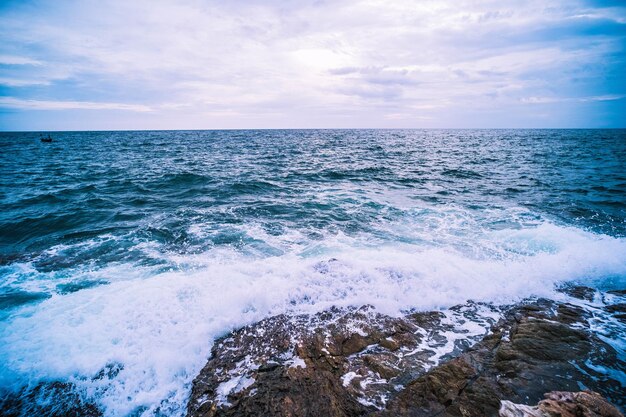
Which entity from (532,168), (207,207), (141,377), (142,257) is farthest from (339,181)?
(532,168)

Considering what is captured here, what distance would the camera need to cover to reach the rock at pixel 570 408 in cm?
272

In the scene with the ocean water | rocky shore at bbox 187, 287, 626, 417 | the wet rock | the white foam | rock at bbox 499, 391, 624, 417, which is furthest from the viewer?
the wet rock

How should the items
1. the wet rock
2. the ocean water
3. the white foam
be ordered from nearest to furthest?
the white foam → the ocean water → the wet rock

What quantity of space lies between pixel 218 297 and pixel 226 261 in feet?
6.96

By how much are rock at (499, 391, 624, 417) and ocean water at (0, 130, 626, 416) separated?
2675 millimetres

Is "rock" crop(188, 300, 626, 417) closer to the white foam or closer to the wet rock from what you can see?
the white foam

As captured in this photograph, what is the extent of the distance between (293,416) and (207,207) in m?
11.4

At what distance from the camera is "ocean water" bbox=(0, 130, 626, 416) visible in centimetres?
463

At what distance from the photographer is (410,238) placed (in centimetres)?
965

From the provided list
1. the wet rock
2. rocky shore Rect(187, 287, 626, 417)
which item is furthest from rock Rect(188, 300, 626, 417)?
the wet rock

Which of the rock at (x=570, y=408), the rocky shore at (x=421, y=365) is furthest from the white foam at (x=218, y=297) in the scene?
the rock at (x=570, y=408)

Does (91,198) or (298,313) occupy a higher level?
(91,198)

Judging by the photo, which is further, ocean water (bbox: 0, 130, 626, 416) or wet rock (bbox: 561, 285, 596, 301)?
wet rock (bbox: 561, 285, 596, 301)

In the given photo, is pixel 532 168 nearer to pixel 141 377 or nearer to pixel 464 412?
pixel 464 412
